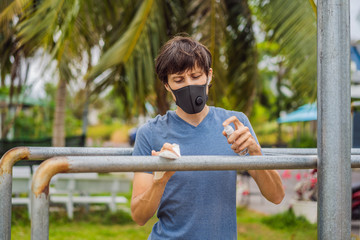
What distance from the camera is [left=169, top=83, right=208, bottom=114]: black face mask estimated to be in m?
1.68

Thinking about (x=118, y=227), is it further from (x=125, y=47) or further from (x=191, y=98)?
(x=191, y=98)

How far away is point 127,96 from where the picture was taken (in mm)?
6535

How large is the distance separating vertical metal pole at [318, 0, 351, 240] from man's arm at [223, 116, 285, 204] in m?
0.23

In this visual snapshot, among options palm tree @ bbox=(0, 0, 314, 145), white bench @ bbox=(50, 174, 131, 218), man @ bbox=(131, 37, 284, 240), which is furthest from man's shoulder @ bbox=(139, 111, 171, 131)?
white bench @ bbox=(50, 174, 131, 218)

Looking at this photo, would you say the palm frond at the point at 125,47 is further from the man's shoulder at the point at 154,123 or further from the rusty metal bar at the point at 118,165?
the rusty metal bar at the point at 118,165

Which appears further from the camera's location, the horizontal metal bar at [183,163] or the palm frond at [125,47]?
the palm frond at [125,47]

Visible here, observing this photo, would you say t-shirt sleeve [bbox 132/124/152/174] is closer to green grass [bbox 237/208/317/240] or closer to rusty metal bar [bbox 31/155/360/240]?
rusty metal bar [bbox 31/155/360/240]

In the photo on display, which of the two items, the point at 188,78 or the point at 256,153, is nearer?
the point at 256,153

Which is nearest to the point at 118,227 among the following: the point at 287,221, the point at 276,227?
the point at 276,227

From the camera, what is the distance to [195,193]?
5.29 feet

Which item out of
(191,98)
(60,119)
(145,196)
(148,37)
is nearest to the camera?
(145,196)

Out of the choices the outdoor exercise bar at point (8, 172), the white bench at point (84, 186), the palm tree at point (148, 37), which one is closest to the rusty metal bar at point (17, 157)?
the outdoor exercise bar at point (8, 172)

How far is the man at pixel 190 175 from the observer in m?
1.60

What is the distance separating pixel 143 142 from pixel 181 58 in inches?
13.1
